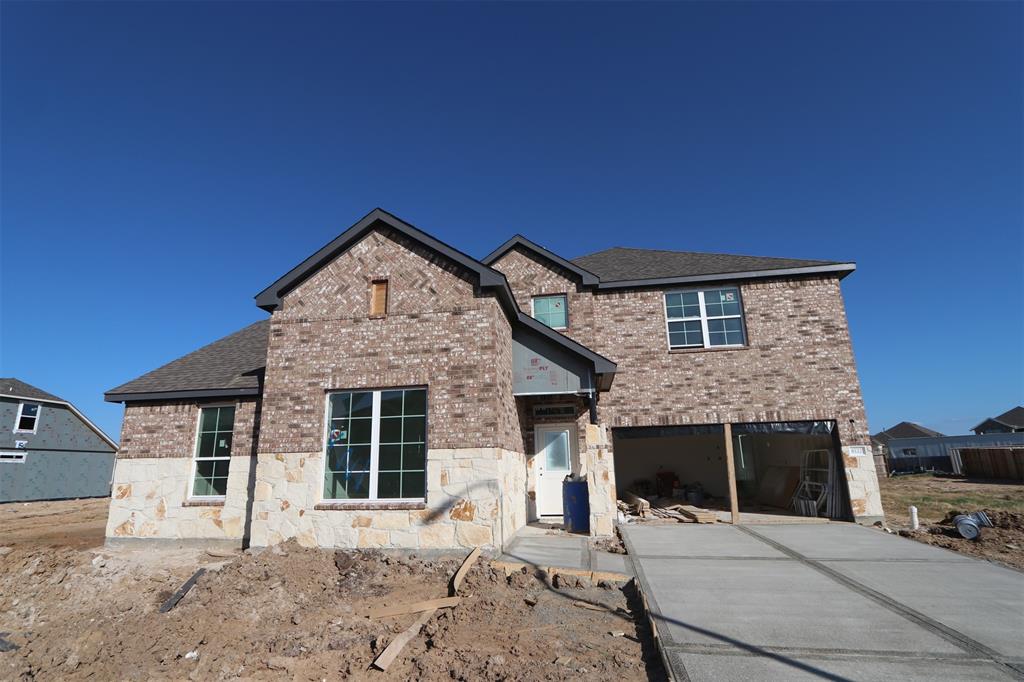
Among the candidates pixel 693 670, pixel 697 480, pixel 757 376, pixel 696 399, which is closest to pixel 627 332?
pixel 696 399

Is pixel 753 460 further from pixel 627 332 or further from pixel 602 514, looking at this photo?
pixel 602 514

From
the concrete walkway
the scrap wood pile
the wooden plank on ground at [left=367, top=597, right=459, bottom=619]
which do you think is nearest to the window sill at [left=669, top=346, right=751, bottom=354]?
the scrap wood pile

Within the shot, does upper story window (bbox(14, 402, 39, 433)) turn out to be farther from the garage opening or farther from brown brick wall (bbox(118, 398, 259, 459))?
the garage opening

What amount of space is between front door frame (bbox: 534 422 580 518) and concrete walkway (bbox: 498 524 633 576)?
240 cm

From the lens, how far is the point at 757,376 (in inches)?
519

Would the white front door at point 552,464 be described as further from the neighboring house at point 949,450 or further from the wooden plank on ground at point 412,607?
the neighboring house at point 949,450

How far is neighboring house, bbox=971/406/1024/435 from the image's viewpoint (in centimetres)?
5031

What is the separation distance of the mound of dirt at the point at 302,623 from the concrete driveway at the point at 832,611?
621 mm

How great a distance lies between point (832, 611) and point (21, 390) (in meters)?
37.0

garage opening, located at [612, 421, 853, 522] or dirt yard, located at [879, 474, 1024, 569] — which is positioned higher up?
garage opening, located at [612, 421, 853, 522]

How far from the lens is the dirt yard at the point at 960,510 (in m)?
9.34

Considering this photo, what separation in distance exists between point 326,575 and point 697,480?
47.4 ft

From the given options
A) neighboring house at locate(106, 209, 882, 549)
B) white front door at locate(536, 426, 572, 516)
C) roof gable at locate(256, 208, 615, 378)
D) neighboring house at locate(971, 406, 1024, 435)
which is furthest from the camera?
neighboring house at locate(971, 406, 1024, 435)

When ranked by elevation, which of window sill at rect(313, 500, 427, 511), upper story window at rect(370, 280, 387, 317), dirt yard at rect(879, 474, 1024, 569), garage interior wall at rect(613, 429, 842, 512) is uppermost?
upper story window at rect(370, 280, 387, 317)
